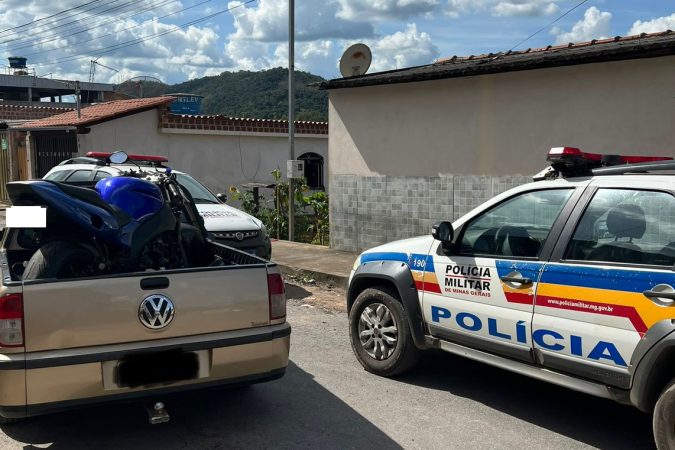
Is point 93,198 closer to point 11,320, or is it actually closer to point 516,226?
point 11,320

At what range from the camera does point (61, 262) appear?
4051 millimetres

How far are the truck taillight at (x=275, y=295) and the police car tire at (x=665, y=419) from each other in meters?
2.26

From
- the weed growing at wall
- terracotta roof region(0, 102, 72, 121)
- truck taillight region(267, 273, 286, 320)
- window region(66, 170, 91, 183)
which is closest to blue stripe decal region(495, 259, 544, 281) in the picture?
truck taillight region(267, 273, 286, 320)

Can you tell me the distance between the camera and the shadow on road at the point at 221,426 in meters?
3.99

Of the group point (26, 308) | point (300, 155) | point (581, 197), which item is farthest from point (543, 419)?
point (300, 155)

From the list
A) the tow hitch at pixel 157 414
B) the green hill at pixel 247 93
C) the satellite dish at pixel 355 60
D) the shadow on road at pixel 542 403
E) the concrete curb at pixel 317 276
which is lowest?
the shadow on road at pixel 542 403

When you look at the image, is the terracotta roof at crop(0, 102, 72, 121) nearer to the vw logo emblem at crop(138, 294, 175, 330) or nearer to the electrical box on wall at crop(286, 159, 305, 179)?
the electrical box on wall at crop(286, 159, 305, 179)

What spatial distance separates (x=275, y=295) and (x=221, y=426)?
975 millimetres

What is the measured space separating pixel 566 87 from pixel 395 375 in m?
5.00

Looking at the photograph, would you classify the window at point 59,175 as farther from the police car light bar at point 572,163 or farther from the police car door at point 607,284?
the police car door at point 607,284

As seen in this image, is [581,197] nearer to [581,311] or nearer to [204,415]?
[581,311]

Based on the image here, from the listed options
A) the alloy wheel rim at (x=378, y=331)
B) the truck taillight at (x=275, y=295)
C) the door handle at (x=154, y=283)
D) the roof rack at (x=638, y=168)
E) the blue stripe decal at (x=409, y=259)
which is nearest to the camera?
the door handle at (x=154, y=283)

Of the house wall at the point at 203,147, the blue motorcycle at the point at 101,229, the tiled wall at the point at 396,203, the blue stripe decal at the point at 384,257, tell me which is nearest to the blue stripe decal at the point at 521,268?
the blue stripe decal at the point at 384,257

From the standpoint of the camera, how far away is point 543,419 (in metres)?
4.45
